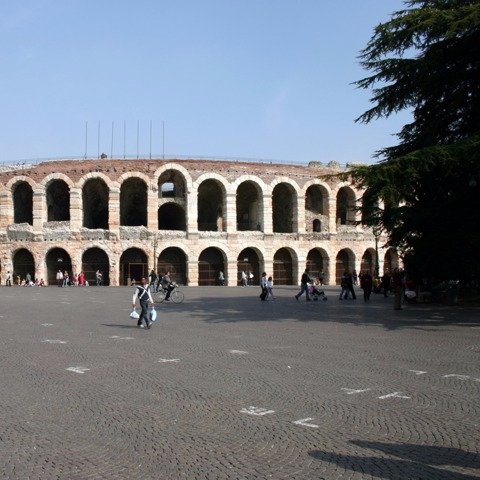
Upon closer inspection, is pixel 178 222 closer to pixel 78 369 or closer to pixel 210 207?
pixel 210 207

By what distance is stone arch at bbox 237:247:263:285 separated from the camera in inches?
1652

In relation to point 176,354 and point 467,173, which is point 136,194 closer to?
point 467,173

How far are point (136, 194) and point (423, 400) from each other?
129ft

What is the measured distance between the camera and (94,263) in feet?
130

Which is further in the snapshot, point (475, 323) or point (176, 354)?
point (475, 323)

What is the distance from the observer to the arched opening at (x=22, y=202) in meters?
40.5

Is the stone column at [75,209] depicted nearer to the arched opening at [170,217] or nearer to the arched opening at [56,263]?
the arched opening at [56,263]

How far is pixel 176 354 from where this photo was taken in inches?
→ 361

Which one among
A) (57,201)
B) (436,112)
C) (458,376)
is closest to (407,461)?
(458,376)

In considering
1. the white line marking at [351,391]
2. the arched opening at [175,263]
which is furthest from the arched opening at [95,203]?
the white line marking at [351,391]

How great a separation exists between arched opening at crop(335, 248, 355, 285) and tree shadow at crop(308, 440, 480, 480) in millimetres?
39715

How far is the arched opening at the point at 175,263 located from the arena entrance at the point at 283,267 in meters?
7.41

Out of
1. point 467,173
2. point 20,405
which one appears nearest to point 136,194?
point 467,173

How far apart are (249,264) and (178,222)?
25.1 feet
